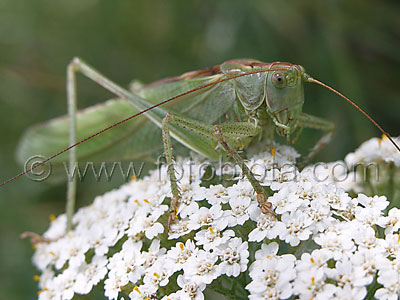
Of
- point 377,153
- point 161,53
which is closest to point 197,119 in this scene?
point 377,153

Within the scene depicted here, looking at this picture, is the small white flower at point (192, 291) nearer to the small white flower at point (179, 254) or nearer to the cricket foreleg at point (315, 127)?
the small white flower at point (179, 254)

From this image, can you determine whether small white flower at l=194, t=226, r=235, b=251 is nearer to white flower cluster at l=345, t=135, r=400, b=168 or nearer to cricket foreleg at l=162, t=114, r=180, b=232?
cricket foreleg at l=162, t=114, r=180, b=232

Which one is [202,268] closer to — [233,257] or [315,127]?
[233,257]

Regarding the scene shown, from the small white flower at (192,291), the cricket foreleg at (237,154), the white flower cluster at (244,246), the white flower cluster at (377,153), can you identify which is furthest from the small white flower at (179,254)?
the white flower cluster at (377,153)

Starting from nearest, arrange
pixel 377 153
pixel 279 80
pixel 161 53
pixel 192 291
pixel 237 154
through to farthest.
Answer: pixel 192 291 → pixel 237 154 → pixel 279 80 → pixel 377 153 → pixel 161 53

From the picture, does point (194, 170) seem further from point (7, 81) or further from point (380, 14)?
point (7, 81)

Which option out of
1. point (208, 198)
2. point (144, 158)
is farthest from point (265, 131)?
point (144, 158)
